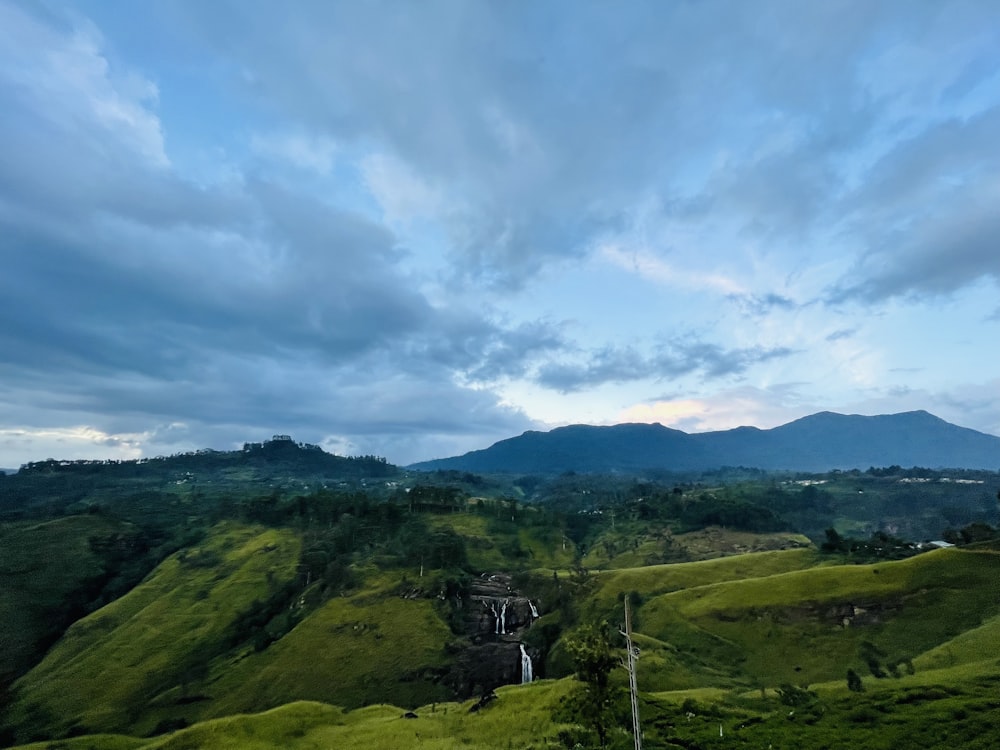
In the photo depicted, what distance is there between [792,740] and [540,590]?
101 m

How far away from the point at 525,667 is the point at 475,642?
19191mm

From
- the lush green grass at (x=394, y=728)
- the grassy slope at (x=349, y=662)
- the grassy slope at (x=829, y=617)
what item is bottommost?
the grassy slope at (x=349, y=662)

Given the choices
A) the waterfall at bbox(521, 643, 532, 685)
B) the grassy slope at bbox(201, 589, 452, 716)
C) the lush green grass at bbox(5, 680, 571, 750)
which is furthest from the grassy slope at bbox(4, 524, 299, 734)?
the waterfall at bbox(521, 643, 532, 685)

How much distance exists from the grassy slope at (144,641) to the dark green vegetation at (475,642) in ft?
2.02

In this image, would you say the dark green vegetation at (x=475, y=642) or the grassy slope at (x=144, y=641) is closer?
the dark green vegetation at (x=475, y=642)

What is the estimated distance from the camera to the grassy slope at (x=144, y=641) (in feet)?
377

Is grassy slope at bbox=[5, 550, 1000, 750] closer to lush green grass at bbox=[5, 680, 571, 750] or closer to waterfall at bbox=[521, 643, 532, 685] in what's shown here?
lush green grass at bbox=[5, 680, 571, 750]

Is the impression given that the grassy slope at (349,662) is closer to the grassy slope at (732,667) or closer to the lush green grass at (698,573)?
the grassy slope at (732,667)

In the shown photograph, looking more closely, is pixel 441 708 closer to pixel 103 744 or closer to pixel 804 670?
pixel 804 670

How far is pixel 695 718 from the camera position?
5369 centimetres

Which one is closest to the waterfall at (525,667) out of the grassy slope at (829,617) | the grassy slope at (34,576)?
the grassy slope at (829,617)

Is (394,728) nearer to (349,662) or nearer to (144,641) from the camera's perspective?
(349,662)

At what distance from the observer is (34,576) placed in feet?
547

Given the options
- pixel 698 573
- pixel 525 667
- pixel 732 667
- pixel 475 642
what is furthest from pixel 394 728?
pixel 698 573
